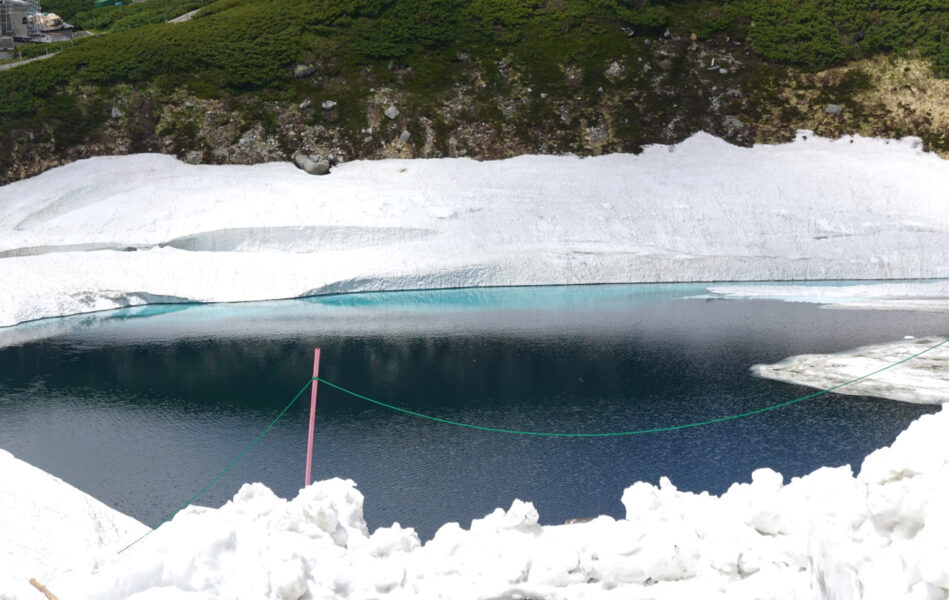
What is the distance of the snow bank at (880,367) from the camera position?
14.1 m

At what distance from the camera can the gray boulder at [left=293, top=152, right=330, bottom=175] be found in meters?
33.8

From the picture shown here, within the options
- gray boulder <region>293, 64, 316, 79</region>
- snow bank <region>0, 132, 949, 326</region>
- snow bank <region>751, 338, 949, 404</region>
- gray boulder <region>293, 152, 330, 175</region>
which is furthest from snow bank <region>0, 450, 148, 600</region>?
gray boulder <region>293, 64, 316, 79</region>

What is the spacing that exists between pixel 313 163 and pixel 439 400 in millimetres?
21228

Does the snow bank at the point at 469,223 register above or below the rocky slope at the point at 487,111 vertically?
below

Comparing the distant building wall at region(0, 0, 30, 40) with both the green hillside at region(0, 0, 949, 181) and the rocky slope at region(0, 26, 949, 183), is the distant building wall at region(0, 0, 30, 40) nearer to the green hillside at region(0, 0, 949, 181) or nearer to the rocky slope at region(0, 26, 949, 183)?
the green hillside at region(0, 0, 949, 181)

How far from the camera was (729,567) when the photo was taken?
7.06 meters

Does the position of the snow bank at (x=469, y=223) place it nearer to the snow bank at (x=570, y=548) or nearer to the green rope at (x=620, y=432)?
the green rope at (x=620, y=432)

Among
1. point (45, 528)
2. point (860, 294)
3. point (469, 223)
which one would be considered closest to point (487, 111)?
point (469, 223)

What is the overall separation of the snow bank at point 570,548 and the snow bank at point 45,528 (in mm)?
541

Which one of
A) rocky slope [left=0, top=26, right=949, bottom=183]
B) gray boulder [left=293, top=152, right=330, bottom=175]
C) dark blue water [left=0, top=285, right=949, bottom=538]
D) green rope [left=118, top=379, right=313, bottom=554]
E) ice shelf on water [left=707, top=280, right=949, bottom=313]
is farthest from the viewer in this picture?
rocky slope [left=0, top=26, right=949, bottom=183]

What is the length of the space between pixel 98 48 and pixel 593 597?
1507 inches

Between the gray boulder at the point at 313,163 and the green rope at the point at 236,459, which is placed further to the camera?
the gray boulder at the point at 313,163

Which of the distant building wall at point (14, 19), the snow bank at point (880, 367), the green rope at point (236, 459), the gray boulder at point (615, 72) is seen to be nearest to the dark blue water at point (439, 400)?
the green rope at point (236, 459)

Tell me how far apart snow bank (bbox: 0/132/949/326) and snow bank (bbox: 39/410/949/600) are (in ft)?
64.1
